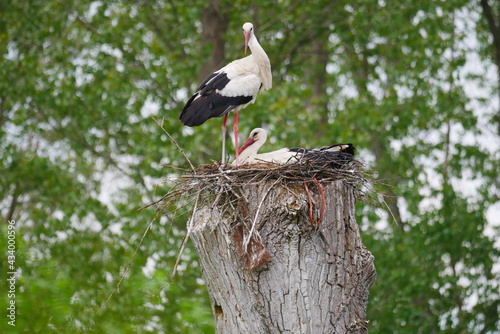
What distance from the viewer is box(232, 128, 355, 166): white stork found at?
6152 mm

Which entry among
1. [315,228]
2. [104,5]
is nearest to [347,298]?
[315,228]

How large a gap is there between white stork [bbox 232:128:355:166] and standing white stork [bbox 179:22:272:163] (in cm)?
37

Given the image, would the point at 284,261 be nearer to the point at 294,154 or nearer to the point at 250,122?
the point at 294,154

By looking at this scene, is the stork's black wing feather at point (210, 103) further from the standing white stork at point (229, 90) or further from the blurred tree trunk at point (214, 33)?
the blurred tree trunk at point (214, 33)

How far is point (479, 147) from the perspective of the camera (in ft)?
52.1

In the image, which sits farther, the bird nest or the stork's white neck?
the stork's white neck

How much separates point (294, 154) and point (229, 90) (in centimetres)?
108

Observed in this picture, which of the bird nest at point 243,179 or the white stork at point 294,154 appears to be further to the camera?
the white stork at point 294,154

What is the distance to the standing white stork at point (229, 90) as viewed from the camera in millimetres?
7043

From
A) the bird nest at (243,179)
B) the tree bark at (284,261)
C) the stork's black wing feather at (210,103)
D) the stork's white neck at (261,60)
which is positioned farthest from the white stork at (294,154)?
the tree bark at (284,261)

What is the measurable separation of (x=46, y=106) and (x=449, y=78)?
8.18 m

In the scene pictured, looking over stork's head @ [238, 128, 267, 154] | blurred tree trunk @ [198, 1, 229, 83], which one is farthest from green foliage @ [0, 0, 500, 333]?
stork's head @ [238, 128, 267, 154]

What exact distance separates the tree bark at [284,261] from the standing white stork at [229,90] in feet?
6.40

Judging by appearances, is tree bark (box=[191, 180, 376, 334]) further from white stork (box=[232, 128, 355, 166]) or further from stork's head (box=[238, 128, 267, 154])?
stork's head (box=[238, 128, 267, 154])
